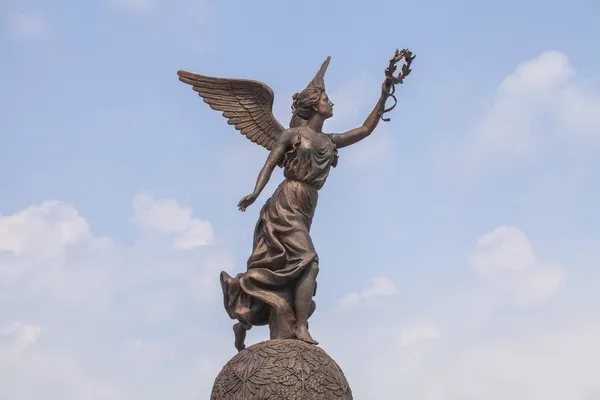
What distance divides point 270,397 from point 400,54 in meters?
4.68

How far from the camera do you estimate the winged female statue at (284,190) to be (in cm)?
1131

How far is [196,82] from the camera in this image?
12828 mm

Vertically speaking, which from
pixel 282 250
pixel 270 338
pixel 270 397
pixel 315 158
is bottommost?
pixel 270 397

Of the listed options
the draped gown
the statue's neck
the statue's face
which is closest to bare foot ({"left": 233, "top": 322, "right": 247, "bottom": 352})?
the draped gown

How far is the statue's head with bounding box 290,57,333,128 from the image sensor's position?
40.2 feet

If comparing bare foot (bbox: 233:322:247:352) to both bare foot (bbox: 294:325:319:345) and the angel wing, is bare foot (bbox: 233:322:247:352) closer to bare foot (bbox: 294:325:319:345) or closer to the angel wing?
bare foot (bbox: 294:325:319:345)

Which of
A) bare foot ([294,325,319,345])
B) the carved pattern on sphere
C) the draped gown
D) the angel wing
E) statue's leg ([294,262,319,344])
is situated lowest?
the carved pattern on sphere

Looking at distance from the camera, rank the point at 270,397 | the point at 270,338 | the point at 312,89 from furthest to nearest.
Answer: the point at 312,89
the point at 270,338
the point at 270,397

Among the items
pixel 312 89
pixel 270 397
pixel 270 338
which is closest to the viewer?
pixel 270 397

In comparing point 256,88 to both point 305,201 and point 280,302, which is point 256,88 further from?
point 280,302

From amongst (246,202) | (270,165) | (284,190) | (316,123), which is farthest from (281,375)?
(316,123)

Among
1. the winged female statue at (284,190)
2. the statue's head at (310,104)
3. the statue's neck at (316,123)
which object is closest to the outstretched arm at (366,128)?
the winged female statue at (284,190)

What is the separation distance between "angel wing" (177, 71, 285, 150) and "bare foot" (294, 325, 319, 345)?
2.62 m

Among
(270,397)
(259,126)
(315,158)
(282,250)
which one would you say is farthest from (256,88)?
(270,397)
